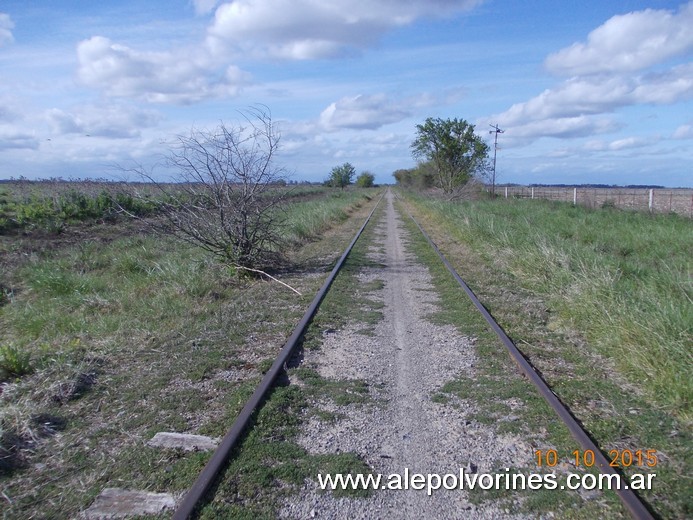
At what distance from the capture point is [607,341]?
21.7 feet

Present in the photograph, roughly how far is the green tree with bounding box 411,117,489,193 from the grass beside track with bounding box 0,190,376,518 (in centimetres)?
3934

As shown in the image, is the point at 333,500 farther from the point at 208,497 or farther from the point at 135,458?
the point at 135,458

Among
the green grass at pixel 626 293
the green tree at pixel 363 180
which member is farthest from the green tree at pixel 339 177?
the green grass at pixel 626 293

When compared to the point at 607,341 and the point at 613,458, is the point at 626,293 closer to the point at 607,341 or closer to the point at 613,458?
the point at 607,341

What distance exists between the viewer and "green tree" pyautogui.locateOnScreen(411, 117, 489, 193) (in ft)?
164

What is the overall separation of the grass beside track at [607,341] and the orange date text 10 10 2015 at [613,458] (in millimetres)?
59

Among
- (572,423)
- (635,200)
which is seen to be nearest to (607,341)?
(572,423)

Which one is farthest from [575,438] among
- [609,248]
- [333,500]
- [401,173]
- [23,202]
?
[401,173]

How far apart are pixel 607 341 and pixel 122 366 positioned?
556cm

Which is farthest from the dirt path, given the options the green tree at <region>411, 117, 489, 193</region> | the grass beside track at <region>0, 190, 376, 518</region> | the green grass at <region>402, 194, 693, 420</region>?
the green tree at <region>411, 117, 489, 193</region>

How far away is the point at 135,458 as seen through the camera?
4.25 metres

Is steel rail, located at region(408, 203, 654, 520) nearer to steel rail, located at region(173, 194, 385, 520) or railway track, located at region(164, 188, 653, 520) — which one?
railway track, located at region(164, 188, 653, 520)

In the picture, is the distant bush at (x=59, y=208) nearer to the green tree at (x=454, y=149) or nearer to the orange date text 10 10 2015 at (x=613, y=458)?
the orange date text 10 10 2015 at (x=613, y=458)

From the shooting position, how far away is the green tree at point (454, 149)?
50.0 m
